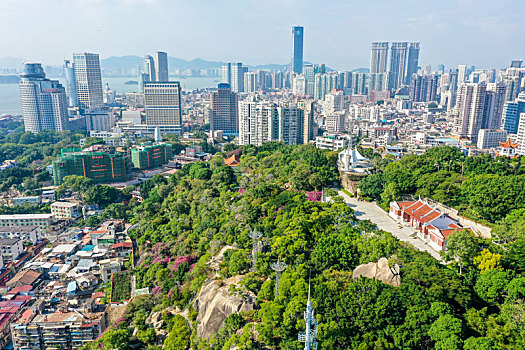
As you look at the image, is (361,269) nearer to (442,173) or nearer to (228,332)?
(228,332)

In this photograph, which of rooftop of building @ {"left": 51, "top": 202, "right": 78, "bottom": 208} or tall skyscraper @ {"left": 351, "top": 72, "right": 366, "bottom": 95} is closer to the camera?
rooftop of building @ {"left": 51, "top": 202, "right": 78, "bottom": 208}

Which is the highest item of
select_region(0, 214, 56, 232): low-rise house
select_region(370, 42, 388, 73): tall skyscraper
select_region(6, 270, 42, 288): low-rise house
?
select_region(370, 42, 388, 73): tall skyscraper

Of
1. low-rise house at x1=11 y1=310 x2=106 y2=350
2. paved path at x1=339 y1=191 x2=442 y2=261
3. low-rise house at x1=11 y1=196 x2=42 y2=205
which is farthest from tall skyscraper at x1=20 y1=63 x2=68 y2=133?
paved path at x1=339 y1=191 x2=442 y2=261

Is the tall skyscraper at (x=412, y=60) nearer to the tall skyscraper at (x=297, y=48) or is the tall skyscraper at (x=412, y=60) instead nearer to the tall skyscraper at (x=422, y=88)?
the tall skyscraper at (x=422, y=88)

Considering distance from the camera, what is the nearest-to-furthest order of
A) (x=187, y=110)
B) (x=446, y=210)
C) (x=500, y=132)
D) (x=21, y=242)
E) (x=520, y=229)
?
(x=520, y=229) → (x=446, y=210) → (x=21, y=242) → (x=500, y=132) → (x=187, y=110)

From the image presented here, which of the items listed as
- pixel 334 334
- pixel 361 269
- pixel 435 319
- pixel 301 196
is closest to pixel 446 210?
pixel 301 196

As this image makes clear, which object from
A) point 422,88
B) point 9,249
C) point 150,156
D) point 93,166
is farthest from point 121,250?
point 422,88

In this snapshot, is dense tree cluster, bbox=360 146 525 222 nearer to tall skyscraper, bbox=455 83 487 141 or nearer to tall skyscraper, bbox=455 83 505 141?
tall skyscraper, bbox=455 83 487 141
